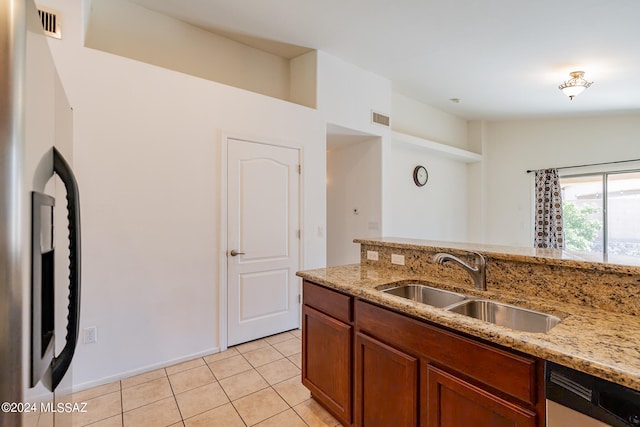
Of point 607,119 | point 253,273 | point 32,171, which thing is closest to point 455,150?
point 607,119

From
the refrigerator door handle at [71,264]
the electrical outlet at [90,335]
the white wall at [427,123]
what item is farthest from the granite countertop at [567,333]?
the white wall at [427,123]

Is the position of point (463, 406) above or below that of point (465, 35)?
below

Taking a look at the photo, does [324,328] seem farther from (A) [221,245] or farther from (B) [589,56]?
(B) [589,56]

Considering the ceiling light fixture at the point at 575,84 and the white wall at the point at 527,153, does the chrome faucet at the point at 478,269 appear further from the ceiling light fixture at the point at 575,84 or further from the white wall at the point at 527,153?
the white wall at the point at 527,153

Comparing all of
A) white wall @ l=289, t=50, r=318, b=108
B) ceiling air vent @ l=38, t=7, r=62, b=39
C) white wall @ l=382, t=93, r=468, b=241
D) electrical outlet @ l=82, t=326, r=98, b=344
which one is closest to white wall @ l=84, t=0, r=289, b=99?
white wall @ l=289, t=50, r=318, b=108

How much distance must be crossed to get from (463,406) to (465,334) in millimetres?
269

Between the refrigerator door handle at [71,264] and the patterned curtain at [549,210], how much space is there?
6.49 meters

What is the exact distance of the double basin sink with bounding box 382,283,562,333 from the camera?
1.39m

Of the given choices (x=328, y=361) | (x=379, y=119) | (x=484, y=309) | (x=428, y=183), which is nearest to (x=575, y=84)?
(x=379, y=119)

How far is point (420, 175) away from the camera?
529 cm

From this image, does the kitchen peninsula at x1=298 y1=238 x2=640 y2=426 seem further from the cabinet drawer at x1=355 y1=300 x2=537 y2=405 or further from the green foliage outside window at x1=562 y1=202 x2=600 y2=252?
the green foliage outside window at x1=562 y1=202 x2=600 y2=252

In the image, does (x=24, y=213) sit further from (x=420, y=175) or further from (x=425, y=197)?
(x=425, y=197)

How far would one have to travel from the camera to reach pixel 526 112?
522cm

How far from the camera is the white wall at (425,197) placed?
487 cm
